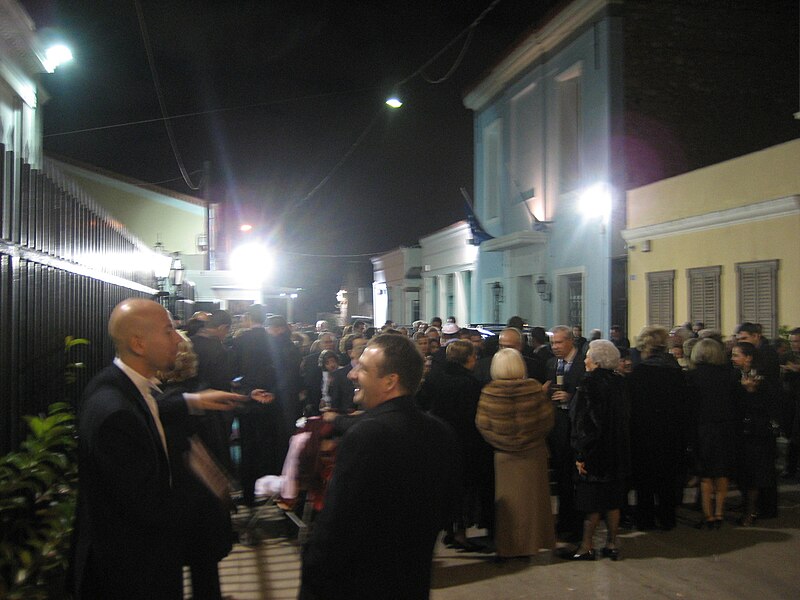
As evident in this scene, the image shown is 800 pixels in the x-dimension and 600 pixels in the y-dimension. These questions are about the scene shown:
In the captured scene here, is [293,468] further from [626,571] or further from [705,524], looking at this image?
[705,524]

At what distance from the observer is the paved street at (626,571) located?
5770mm

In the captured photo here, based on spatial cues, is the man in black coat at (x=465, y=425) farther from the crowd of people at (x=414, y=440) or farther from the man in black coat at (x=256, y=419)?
the man in black coat at (x=256, y=419)

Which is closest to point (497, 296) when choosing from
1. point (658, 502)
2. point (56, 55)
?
point (56, 55)

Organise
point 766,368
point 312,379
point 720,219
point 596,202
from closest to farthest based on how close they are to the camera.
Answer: point 766,368
point 312,379
point 720,219
point 596,202

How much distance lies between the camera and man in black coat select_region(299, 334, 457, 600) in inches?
103

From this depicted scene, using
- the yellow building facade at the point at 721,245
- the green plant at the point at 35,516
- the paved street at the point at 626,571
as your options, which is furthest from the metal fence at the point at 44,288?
the yellow building facade at the point at 721,245

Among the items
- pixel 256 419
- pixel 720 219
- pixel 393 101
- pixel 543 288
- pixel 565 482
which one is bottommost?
pixel 565 482

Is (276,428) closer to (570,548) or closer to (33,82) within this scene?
(570,548)

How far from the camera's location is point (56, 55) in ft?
42.8

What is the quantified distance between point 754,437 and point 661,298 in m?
8.67

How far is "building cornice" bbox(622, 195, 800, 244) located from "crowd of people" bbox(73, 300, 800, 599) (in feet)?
9.12

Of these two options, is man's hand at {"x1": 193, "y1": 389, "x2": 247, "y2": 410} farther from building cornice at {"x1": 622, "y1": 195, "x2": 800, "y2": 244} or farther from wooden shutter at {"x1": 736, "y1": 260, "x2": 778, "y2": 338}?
wooden shutter at {"x1": 736, "y1": 260, "x2": 778, "y2": 338}

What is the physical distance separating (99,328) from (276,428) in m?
2.16

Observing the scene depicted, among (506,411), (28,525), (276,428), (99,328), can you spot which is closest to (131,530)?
(28,525)
